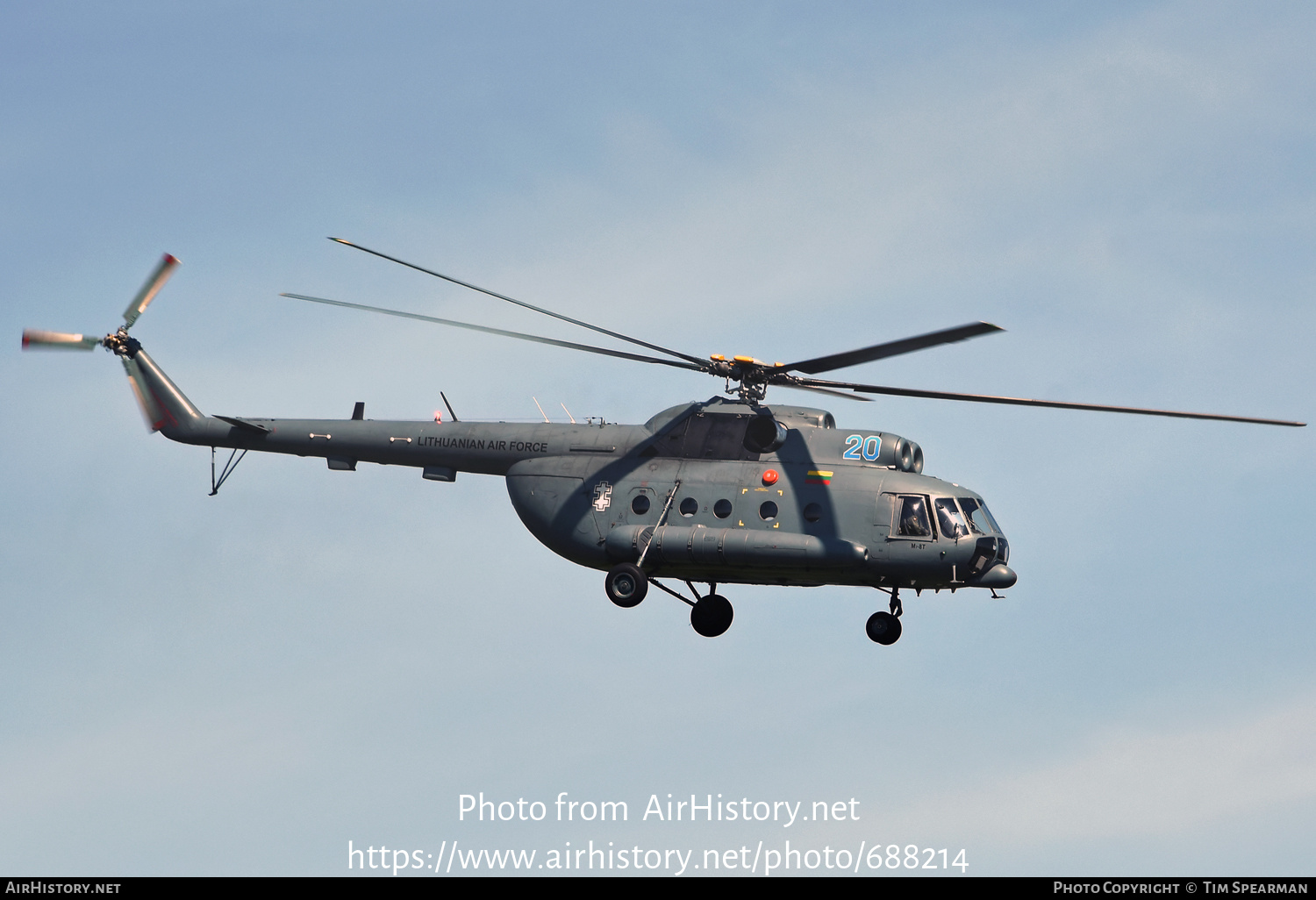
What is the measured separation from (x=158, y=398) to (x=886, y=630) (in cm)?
1921

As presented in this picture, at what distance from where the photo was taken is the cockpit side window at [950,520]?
108ft

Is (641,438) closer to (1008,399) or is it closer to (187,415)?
Answer: (1008,399)

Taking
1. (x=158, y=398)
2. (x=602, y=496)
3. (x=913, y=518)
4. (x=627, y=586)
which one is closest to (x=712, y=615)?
(x=627, y=586)

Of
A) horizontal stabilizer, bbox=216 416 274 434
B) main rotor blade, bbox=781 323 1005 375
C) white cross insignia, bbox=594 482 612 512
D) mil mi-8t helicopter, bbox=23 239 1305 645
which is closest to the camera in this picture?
main rotor blade, bbox=781 323 1005 375

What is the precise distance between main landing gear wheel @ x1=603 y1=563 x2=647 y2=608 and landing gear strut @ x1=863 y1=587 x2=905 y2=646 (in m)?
4.96

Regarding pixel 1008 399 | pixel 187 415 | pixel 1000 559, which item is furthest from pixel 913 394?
pixel 187 415

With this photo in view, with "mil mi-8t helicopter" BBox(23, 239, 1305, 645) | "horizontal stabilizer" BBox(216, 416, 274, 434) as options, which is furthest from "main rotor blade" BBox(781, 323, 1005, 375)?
"horizontal stabilizer" BBox(216, 416, 274, 434)

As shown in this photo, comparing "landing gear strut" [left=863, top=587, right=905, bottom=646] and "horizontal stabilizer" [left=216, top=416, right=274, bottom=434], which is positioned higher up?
"horizontal stabilizer" [left=216, top=416, right=274, bottom=434]

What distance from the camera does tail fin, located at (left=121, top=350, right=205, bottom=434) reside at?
39656 mm

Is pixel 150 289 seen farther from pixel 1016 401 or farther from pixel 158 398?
pixel 1016 401

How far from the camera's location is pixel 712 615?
35.4 metres

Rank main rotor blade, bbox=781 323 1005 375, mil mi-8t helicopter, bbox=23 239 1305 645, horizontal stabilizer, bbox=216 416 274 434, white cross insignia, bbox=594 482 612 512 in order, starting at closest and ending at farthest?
1. main rotor blade, bbox=781 323 1005 375
2. mil mi-8t helicopter, bbox=23 239 1305 645
3. white cross insignia, bbox=594 482 612 512
4. horizontal stabilizer, bbox=216 416 274 434

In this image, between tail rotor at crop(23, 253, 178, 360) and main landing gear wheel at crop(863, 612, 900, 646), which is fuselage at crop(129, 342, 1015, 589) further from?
tail rotor at crop(23, 253, 178, 360)

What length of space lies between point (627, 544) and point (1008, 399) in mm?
8661
